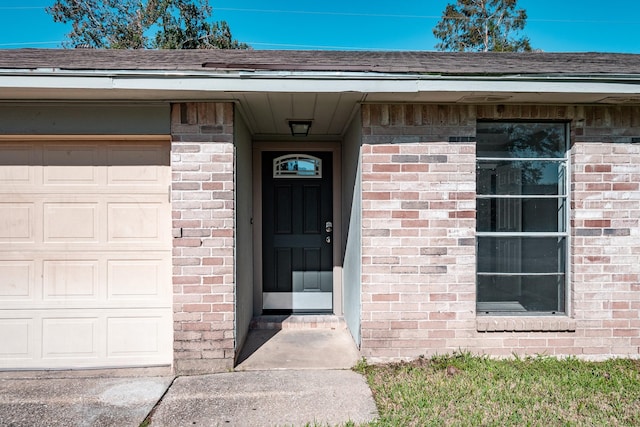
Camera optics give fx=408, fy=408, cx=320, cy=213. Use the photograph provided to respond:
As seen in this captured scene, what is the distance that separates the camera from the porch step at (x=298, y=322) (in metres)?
5.18

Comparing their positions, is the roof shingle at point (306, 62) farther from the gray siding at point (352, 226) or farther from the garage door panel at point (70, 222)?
the garage door panel at point (70, 222)

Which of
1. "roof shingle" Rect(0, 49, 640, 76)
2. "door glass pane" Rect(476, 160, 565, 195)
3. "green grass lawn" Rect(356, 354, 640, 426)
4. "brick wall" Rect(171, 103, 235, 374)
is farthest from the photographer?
"door glass pane" Rect(476, 160, 565, 195)

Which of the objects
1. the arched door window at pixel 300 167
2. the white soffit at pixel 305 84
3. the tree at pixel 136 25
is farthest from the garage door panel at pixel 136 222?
the tree at pixel 136 25

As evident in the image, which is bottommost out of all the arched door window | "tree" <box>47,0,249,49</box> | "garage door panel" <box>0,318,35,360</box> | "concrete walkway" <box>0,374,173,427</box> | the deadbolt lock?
"concrete walkway" <box>0,374,173,427</box>

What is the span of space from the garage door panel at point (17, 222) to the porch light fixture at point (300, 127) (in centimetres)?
278

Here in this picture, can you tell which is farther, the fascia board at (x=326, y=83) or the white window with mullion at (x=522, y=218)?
the white window with mullion at (x=522, y=218)

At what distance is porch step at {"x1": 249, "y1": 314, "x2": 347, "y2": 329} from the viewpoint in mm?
5184

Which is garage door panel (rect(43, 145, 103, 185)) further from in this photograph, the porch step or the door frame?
the porch step

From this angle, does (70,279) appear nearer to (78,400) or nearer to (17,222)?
(17,222)

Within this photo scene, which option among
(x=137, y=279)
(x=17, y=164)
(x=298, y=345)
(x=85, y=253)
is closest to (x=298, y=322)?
(x=298, y=345)

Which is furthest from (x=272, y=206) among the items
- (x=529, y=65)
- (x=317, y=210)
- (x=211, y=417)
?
(x=529, y=65)

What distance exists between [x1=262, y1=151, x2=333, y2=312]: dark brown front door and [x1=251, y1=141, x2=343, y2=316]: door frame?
0.07 meters

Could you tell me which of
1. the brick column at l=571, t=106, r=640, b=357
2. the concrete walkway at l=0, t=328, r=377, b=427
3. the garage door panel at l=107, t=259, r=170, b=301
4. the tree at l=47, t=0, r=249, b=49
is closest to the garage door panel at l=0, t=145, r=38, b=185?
the garage door panel at l=107, t=259, r=170, b=301

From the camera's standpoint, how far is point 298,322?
5215mm
